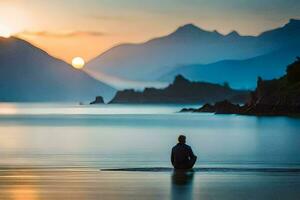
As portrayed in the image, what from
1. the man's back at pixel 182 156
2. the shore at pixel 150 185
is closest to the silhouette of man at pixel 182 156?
the man's back at pixel 182 156

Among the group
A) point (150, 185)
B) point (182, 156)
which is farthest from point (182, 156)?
point (150, 185)

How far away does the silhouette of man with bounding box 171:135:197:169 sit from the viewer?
38844mm

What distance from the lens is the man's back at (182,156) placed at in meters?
39.0

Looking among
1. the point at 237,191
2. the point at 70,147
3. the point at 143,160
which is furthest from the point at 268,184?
the point at 70,147

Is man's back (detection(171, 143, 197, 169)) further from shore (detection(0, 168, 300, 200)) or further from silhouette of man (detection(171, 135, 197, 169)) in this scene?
shore (detection(0, 168, 300, 200))

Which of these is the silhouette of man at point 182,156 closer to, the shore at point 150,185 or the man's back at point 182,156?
the man's back at point 182,156

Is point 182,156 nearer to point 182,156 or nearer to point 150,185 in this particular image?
point 182,156

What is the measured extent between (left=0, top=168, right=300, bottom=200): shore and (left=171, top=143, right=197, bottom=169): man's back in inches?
28.3

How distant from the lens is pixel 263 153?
68.8 metres

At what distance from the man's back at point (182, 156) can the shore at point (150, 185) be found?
0.72 m

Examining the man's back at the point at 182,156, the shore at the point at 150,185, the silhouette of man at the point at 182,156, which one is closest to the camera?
the shore at the point at 150,185

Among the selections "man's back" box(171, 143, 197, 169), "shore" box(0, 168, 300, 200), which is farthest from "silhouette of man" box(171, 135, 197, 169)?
"shore" box(0, 168, 300, 200)

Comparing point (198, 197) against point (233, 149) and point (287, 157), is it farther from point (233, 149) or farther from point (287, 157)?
point (233, 149)

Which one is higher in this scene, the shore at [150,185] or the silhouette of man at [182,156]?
the silhouette of man at [182,156]
